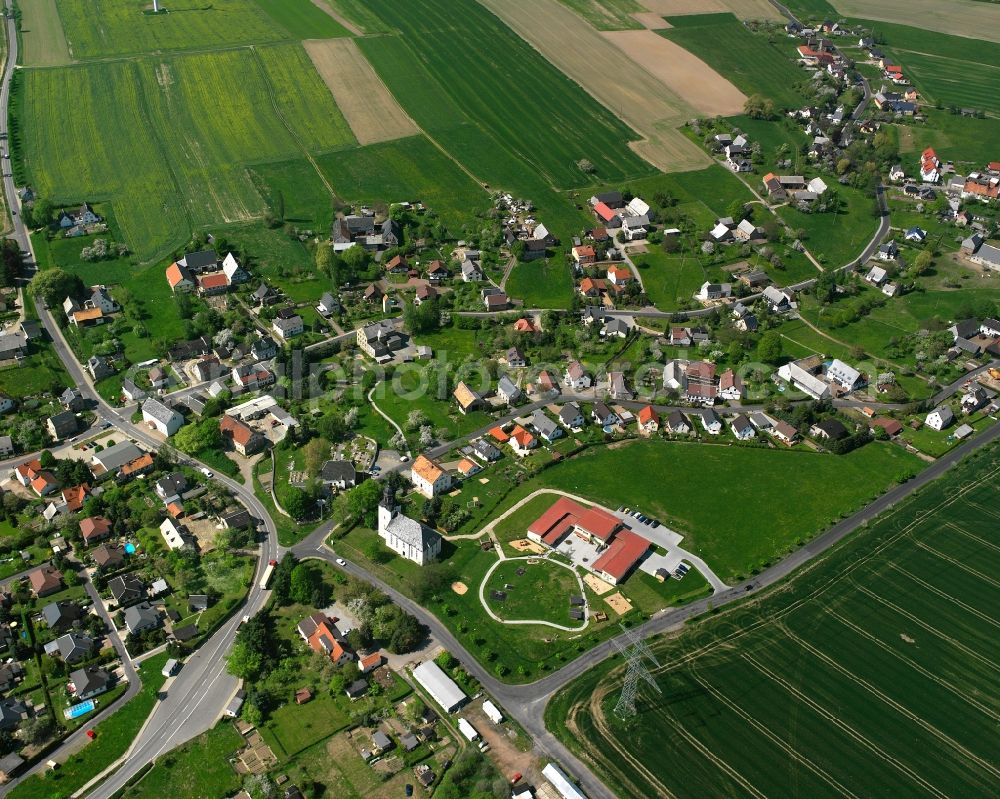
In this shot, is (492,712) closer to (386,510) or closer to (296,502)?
(386,510)

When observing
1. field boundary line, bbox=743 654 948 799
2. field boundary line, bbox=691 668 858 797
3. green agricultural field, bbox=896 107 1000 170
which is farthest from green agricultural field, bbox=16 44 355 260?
green agricultural field, bbox=896 107 1000 170

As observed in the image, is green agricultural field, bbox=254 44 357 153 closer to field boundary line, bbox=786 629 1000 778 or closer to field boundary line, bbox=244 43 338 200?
field boundary line, bbox=244 43 338 200

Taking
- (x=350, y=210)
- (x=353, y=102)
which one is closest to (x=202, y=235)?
(x=350, y=210)

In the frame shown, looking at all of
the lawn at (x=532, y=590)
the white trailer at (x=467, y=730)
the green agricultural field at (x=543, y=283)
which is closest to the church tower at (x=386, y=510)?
the lawn at (x=532, y=590)

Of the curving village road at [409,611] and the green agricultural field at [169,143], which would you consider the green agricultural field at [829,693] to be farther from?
the green agricultural field at [169,143]

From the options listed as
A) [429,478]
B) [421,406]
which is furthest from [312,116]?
[429,478]

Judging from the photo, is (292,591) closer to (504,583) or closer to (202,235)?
(504,583)
